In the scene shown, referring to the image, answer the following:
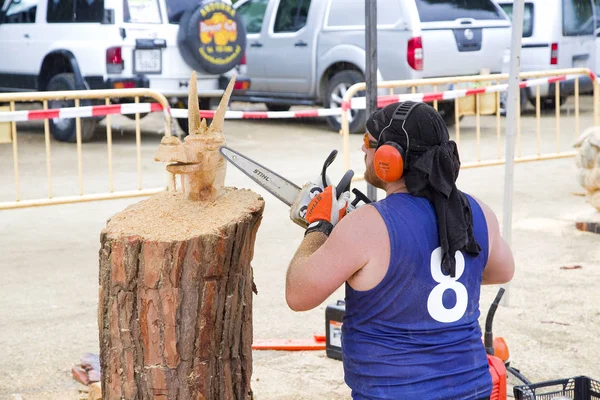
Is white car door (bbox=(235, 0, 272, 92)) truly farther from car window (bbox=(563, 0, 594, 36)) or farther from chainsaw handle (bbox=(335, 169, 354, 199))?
chainsaw handle (bbox=(335, 169, 354, 199))

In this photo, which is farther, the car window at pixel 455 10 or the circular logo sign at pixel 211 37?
the car window at pixel 455 10

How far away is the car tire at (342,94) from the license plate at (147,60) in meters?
2.45

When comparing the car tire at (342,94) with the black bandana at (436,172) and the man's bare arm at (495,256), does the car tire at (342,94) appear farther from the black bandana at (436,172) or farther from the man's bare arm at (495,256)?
the black bandana at (436,172)

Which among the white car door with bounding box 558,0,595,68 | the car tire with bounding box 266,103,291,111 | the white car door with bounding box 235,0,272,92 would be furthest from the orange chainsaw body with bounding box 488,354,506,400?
the car tire with bounding box 266,103,291,111

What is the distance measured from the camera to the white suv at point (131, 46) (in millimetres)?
9977

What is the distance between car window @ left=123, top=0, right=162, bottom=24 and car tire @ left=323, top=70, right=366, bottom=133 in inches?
97.7

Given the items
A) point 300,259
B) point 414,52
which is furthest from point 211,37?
point 300,259

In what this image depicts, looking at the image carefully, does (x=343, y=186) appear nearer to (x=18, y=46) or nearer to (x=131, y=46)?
(x=131, y=46)

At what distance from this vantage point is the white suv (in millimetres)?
9977

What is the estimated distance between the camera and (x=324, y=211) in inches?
96.6

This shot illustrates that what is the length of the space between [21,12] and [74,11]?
1.11 m

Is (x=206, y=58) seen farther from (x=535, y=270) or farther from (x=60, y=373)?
(x=60, y=373)

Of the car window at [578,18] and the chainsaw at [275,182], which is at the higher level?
the car window at [578,18]

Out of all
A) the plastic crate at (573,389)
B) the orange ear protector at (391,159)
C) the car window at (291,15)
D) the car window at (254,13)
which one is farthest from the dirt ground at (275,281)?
the car window at (254,13)
